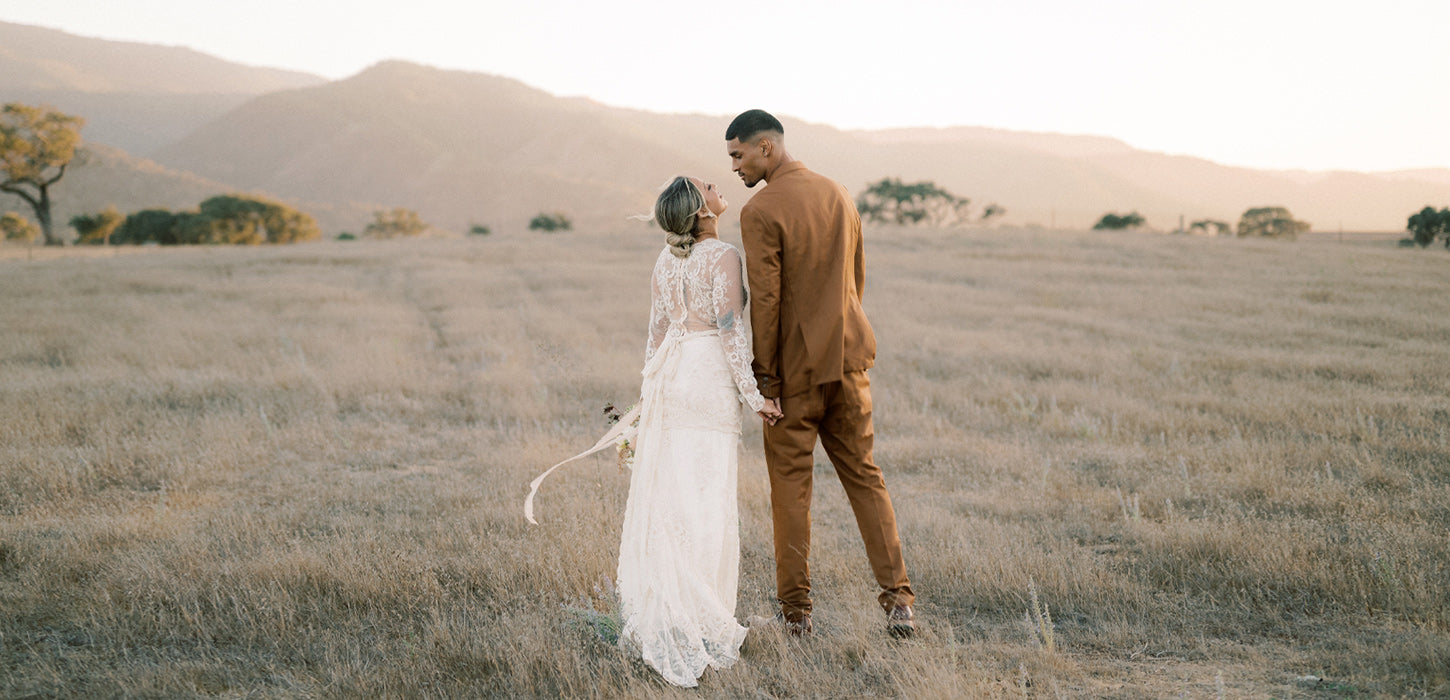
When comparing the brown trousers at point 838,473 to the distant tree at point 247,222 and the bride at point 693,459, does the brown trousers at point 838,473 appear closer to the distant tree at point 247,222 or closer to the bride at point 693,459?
the bride at point 693,459

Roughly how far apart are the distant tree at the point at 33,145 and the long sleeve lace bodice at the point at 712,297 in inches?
2208

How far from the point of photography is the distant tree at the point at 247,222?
161 feet

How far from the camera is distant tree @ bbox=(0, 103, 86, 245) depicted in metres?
46.2

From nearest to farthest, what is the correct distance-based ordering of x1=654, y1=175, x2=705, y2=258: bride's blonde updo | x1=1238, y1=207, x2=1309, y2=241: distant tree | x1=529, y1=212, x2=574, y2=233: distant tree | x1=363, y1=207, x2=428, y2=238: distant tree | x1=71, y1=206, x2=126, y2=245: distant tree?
x1=654, y1=175, x2=705, y2=258: bride's blonde updo → x1=71, y1=206, x2=126, y2=245: distant tree → x1=1238, y1=207, x2=1309, y2=241: distant tree → x1=529, y1=212, x2=574, y2=233: distant tree → x1=363, y1=207, x2=428, y2=238: distant tree

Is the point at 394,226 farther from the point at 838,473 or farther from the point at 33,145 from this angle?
the point at 838,473

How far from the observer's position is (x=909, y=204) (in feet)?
197

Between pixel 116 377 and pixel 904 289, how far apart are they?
1746cm

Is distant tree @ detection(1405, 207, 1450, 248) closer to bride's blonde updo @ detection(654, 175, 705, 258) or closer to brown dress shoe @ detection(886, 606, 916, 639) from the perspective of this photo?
brown dress shoe @ detection(886, 606, 916, 639)

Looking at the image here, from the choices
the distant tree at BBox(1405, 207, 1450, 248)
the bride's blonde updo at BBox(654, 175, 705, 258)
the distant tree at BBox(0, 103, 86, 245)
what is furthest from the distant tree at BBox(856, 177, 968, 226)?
the bride's blonde updo at BBox(654, 175, 705, 258)

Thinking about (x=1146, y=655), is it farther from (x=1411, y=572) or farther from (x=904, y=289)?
(x=904, y=289)

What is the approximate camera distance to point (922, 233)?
122 feet

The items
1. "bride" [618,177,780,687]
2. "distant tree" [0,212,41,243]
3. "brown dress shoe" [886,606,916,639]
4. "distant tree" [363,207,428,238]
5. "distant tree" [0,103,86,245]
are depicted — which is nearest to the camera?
"bride" [618,177,780,687]

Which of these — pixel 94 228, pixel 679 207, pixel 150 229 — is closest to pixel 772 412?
pixel 679 207

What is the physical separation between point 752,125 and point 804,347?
1.15 m
